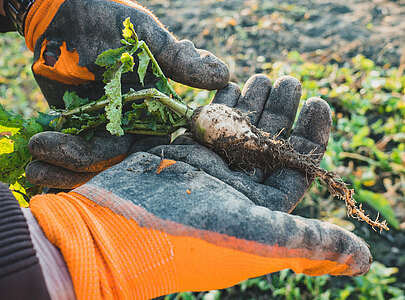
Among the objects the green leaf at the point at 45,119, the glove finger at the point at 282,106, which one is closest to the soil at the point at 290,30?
the glove finger at the point at 282,106

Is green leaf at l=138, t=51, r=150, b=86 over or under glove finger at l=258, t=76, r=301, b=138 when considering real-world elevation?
over

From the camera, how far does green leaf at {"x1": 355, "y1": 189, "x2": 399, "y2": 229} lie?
251 centimetres

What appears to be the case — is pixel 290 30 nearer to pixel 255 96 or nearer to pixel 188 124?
pixel 255 96

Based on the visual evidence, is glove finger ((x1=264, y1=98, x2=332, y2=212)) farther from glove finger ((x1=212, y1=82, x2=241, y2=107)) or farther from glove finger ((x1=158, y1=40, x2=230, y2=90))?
glove finger ((x1=158, y1=40, x2=230, y2=90))

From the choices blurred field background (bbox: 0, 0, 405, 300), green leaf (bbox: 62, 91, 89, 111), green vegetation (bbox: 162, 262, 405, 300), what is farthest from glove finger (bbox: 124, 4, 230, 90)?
green vegetation (bbox: 162, 262, 405, 300)

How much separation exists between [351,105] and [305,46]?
1.56 m

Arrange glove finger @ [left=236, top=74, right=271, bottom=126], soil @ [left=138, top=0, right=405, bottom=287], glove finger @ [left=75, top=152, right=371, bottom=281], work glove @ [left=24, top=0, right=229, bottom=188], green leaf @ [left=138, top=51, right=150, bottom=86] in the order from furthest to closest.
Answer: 1. soil @ [left=138, top=0, right=405, bottom=287]
2. glove finger @ [left=236, top=74, right=271, bottom=126]
3. work glove @ [left=24, top=0, right=229, bottom=188]
4. green leaf @ [left=138, top=51, right=150, bottom=86]
5. glove finger @ [left=75, top=152, right=371, bottom=281]

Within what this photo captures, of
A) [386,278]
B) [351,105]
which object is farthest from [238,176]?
[351,105]

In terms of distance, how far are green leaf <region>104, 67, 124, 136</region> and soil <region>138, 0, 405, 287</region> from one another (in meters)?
2.48

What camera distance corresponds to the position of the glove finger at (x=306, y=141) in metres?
1.87

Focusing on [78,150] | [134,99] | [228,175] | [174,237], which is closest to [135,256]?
[174,237]

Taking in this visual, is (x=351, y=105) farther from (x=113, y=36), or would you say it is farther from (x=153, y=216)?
(x=153, y=216)

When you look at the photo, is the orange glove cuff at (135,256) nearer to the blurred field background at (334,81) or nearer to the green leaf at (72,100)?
the green leaf at (72,100)

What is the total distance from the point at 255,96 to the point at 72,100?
1311mm
